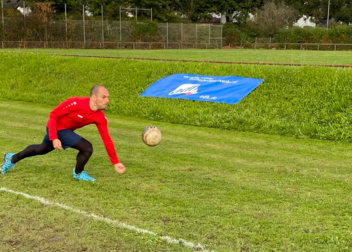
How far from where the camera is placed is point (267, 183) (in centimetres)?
710

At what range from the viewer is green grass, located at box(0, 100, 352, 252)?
4.86 m

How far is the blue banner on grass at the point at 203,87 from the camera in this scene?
46.8 ft

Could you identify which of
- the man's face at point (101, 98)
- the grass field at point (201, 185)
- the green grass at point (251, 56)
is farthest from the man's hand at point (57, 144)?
the green grass at point (251, 56)

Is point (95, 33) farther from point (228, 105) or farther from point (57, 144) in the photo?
point (57, 144)

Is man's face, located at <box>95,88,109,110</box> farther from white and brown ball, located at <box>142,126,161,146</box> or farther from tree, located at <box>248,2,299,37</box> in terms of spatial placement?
tree, located at <box>248,2,299,37</box>

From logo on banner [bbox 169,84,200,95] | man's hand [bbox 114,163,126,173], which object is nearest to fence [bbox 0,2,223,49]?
logo on banner [bbox 169,84,200,95]

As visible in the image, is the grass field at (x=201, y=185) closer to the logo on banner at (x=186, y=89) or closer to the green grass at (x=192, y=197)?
the green grass at (x=192, y=197)

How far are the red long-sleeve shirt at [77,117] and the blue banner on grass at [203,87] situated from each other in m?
7.75

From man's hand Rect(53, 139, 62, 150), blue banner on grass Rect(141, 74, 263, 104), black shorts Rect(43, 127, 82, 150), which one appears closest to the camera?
man's hand Rect(53, 139, 62, 150)

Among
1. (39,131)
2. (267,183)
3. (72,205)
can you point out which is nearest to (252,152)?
(267,183)

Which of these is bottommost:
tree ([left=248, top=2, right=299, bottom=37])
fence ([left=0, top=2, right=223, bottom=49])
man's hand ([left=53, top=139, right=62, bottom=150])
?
man's hand ([left=53, top=139, right=62, bottom=150])

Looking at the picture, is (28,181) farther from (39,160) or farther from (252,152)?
(252,152)

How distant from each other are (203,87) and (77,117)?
8.93m

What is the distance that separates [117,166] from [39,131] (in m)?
5.69
